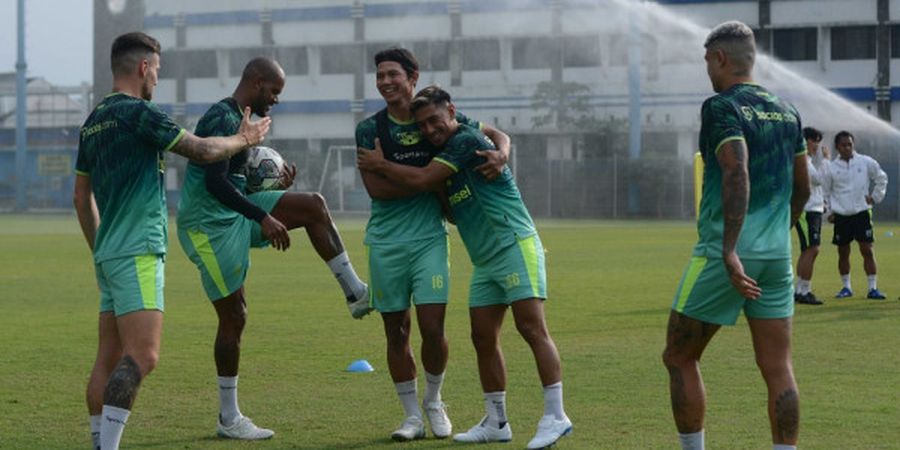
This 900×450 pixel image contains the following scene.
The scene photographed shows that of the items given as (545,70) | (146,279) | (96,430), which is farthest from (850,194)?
(545,70)

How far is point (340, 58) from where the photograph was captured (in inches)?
2933

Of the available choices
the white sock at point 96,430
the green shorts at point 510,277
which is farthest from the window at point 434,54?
the white sock at point 96,430

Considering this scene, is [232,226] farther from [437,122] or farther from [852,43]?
[852,43]

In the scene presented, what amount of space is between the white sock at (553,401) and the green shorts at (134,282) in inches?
97.7

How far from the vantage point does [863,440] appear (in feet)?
30.3

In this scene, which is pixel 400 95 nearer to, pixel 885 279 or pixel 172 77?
pixel 885 279

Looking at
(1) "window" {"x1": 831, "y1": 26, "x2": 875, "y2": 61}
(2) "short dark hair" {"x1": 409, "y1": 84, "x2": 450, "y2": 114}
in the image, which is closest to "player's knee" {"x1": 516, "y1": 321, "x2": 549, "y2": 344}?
(2) "short dark hair" {"x1": 409, "y1": 84, "x2": 450, "y2": 114}

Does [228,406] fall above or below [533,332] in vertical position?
below

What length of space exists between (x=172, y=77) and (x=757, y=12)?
29422mm

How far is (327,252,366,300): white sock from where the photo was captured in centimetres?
1059

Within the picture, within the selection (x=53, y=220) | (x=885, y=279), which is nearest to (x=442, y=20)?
(x=53, y=220)

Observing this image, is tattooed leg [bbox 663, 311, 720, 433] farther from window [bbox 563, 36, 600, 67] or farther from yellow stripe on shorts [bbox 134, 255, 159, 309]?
window [bbox 563, 36, 600, 67]

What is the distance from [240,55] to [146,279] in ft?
226

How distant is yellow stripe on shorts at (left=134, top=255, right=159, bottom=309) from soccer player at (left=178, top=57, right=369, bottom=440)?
1555 millimetres
